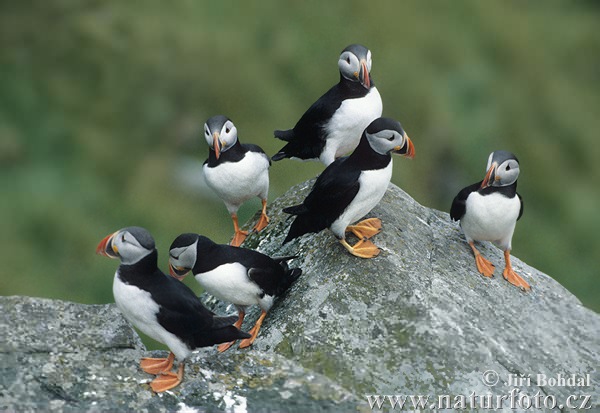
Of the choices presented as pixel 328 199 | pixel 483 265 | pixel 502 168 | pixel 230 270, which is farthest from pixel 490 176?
pixel 230 270

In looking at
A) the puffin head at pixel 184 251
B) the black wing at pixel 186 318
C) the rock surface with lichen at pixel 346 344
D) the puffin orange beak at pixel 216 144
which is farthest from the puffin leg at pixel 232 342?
the puffin orange beak at pixel 216 144

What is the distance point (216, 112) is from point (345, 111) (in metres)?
4.57

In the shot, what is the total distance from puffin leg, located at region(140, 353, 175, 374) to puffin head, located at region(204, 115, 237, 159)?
68.0 inches

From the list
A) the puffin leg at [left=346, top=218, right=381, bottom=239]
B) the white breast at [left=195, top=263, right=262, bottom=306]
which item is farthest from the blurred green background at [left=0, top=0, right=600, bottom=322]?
the white breast at [left=195, top=263, right=262, bottom=306]

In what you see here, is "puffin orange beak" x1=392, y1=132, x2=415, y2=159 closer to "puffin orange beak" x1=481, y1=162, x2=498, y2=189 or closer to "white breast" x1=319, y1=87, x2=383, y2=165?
"puffin orange beak" x1=481, y1=162, x2=498, y2=189

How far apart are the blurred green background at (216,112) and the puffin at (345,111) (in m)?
3.17

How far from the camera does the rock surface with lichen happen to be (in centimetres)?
516

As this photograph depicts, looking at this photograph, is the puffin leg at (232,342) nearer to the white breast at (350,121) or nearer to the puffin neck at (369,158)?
the puffin neck at (369,158)

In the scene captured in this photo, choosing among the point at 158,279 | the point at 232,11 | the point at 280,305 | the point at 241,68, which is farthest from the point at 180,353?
the point at 232,11

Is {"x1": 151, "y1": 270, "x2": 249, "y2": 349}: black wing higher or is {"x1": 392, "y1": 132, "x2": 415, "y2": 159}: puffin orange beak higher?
{"x1": 392, "y1": 132, "x2": 415, "y2": 159}: puffin orange beak

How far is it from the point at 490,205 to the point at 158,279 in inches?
81.4

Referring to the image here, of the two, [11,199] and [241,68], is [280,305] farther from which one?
[241,68]

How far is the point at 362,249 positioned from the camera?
6.18 m

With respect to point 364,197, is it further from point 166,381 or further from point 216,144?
point 166,381
